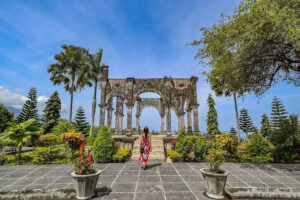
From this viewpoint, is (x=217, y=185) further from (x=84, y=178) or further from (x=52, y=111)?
(x=52, y=111)

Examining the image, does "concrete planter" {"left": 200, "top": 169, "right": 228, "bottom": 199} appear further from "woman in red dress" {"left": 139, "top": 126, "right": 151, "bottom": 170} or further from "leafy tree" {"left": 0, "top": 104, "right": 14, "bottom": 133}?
"leafy tree" {"left": 0, "top": 104, "right": 14, "bottom": 133}

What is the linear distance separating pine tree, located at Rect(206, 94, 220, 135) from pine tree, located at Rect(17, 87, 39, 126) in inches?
1246

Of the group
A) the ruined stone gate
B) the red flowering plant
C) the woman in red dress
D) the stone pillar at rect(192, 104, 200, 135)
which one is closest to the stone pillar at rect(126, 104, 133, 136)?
the ruined stone gate

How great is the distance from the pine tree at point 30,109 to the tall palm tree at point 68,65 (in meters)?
10.5

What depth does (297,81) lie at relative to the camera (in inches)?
320

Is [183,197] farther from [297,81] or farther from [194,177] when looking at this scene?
[297,81]

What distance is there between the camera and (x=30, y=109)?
24.9m

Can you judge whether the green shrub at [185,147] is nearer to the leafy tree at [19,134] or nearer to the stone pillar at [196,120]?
the stone pillar at [196,120]

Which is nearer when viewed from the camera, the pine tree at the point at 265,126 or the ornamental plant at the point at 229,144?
the ornamental plant at the point at 229,144

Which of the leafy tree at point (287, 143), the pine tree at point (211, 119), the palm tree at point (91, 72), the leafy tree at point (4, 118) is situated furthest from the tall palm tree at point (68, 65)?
the pine tree at point (211, 119)

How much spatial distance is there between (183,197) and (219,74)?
650 centimetres

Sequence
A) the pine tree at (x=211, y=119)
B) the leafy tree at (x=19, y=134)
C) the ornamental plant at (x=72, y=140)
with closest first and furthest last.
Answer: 1. the leafy tree at (x=19, y=134)
2. the ornamental plant at (x=72, y=140)
3. the pine tree at (x=211, y=119)

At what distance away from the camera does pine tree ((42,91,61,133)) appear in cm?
2294

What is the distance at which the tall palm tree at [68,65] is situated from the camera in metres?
18.1
